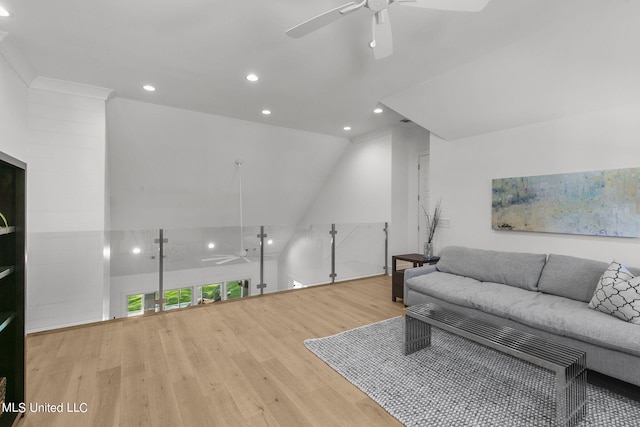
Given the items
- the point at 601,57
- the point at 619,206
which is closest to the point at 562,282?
the point at 619,206

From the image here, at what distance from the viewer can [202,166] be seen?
→ 5.23 meters

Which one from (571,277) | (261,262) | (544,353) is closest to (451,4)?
(544,353)

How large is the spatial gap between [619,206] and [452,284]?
5.60 ft

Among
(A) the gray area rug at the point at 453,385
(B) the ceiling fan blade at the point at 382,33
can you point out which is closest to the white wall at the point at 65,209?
(A) the gray area rug at the point at 453,385

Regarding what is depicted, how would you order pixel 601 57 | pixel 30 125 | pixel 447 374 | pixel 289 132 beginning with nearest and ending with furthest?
pixel 447 374, pixel 601 57, pixel 30 125, pixel 289 132

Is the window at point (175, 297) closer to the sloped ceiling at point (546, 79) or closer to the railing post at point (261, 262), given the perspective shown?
the railing post at point (261, 262)

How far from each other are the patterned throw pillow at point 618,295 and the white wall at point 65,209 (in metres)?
4.97

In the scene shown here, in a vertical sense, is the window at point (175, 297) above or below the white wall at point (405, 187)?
below

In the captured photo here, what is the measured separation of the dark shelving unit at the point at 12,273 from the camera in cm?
168

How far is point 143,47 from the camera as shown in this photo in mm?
2658

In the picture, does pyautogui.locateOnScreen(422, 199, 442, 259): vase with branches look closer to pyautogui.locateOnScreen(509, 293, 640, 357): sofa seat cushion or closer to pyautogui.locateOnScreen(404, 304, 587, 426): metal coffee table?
pyautogui.locateOnScreen(509, 293, 640, 357): sofa seat cushion

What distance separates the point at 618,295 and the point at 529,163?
1758 mm

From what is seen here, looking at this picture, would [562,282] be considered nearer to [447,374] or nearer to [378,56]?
[447,374]

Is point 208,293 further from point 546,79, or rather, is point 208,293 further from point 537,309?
point 546,79
